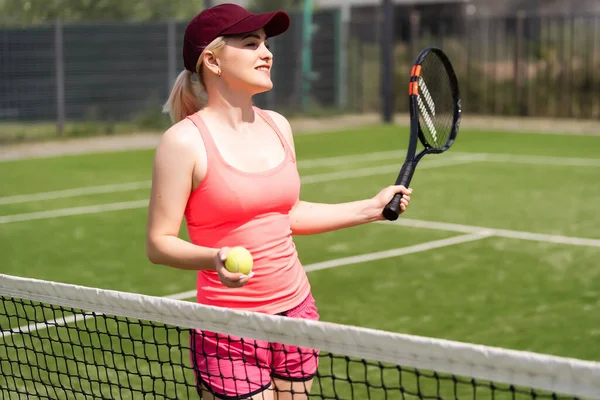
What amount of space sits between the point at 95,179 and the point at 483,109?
11675mm

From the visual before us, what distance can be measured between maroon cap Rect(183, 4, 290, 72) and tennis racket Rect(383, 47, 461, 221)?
90 centimetres

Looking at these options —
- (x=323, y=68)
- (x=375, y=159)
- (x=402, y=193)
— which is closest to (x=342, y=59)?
(x=323, y=68)

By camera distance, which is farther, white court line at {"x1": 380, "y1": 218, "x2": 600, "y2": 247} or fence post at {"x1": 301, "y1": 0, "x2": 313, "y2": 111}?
fence post at {"x1": 301, "y1": 0, "x2": 313, "y2": 111}

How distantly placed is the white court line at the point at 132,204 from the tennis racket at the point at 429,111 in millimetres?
6785

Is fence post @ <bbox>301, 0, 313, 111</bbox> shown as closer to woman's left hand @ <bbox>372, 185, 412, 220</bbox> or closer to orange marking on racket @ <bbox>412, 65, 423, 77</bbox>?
orange marking on racket @ <bbox>412, 65, 423, 77</bbox>

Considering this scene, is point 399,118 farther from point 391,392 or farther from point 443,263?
point 391,392

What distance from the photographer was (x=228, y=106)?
365cm

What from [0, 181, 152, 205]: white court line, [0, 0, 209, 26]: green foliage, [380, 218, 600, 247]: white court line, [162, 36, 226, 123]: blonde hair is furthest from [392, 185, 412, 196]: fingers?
[0, 0, 209, 26]: green foliage

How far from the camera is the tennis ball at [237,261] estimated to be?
323 centimetres

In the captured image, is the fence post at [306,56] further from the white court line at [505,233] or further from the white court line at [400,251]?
the white court line at [400,251]

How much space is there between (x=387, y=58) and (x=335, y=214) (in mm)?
18852

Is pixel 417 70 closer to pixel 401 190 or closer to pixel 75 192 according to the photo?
pixel 401 190

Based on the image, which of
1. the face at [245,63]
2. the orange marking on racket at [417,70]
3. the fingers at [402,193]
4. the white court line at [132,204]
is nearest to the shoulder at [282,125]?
the face at [245,63]

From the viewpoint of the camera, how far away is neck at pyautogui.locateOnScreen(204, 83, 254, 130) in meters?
3.65
